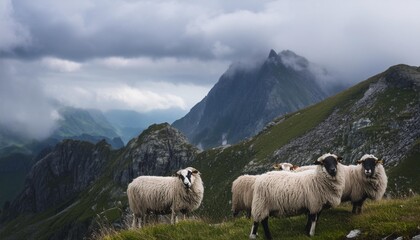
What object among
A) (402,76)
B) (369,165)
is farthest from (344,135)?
(369,165)

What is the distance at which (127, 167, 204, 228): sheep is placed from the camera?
70.1 ft

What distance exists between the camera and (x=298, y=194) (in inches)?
611

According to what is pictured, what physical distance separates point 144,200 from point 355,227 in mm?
12376

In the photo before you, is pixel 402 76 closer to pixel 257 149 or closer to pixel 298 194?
pixel 257 149

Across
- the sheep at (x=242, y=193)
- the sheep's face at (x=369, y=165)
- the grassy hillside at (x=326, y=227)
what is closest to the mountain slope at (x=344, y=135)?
the sheep at (x=242, y=193)

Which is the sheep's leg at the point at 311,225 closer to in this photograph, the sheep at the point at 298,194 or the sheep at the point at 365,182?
the sheep at the point at 298,194

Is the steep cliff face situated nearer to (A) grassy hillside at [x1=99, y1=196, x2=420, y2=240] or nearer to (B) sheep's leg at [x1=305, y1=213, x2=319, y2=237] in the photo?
(A) grassy hillside at [x1=99, y1=196, x2=420, y2=240]

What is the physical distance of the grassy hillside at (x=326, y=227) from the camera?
12602 millimetres

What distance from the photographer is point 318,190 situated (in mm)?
15586

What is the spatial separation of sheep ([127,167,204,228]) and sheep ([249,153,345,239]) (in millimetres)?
5786

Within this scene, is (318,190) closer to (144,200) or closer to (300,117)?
(144,200)

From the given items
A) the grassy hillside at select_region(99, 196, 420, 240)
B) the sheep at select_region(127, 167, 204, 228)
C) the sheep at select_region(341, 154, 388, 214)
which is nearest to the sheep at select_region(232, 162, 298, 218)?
the sheep at select_region(127, 167, 204, 228)

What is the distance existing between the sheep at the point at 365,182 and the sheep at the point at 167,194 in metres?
7.54

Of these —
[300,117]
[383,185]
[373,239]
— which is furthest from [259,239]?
[300,117]
